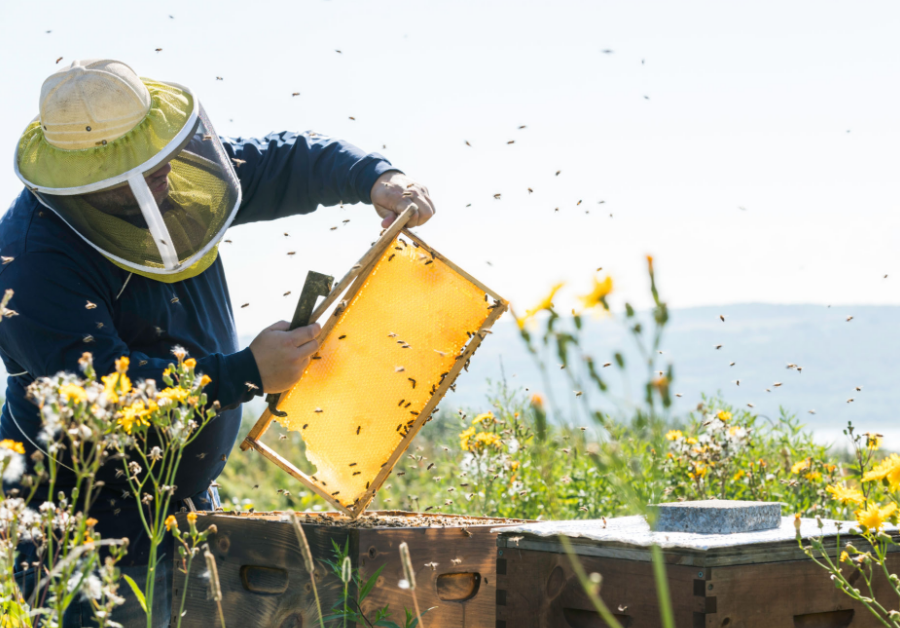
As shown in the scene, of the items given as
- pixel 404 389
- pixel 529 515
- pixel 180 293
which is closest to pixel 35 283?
pixel 180 293

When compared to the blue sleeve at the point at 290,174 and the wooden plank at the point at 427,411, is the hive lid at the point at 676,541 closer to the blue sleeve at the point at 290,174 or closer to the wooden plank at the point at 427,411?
the wooden plank at the point at 427,411

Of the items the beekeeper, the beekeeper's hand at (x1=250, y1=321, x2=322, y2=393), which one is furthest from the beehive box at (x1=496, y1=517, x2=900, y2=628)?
the beekeeper

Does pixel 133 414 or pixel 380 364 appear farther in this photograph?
pixel 380 364

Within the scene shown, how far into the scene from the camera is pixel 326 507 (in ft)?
20.4

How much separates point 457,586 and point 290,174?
2.01m

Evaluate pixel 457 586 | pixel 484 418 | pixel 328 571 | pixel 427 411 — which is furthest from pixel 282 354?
pixel 484 418

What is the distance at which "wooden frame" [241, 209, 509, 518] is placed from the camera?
2549 millimetres

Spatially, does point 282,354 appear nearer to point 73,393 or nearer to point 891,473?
point 73,393

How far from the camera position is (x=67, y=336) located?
7.87 feet

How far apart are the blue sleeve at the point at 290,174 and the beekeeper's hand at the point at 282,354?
1050 mm

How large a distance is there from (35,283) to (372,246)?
1115 mm

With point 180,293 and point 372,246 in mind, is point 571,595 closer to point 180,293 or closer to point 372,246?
point 372,246

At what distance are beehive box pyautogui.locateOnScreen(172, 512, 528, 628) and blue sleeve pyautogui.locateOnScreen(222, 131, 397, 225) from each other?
1.54m

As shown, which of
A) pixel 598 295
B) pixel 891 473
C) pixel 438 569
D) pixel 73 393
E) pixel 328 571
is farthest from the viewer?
pixel 438 569
